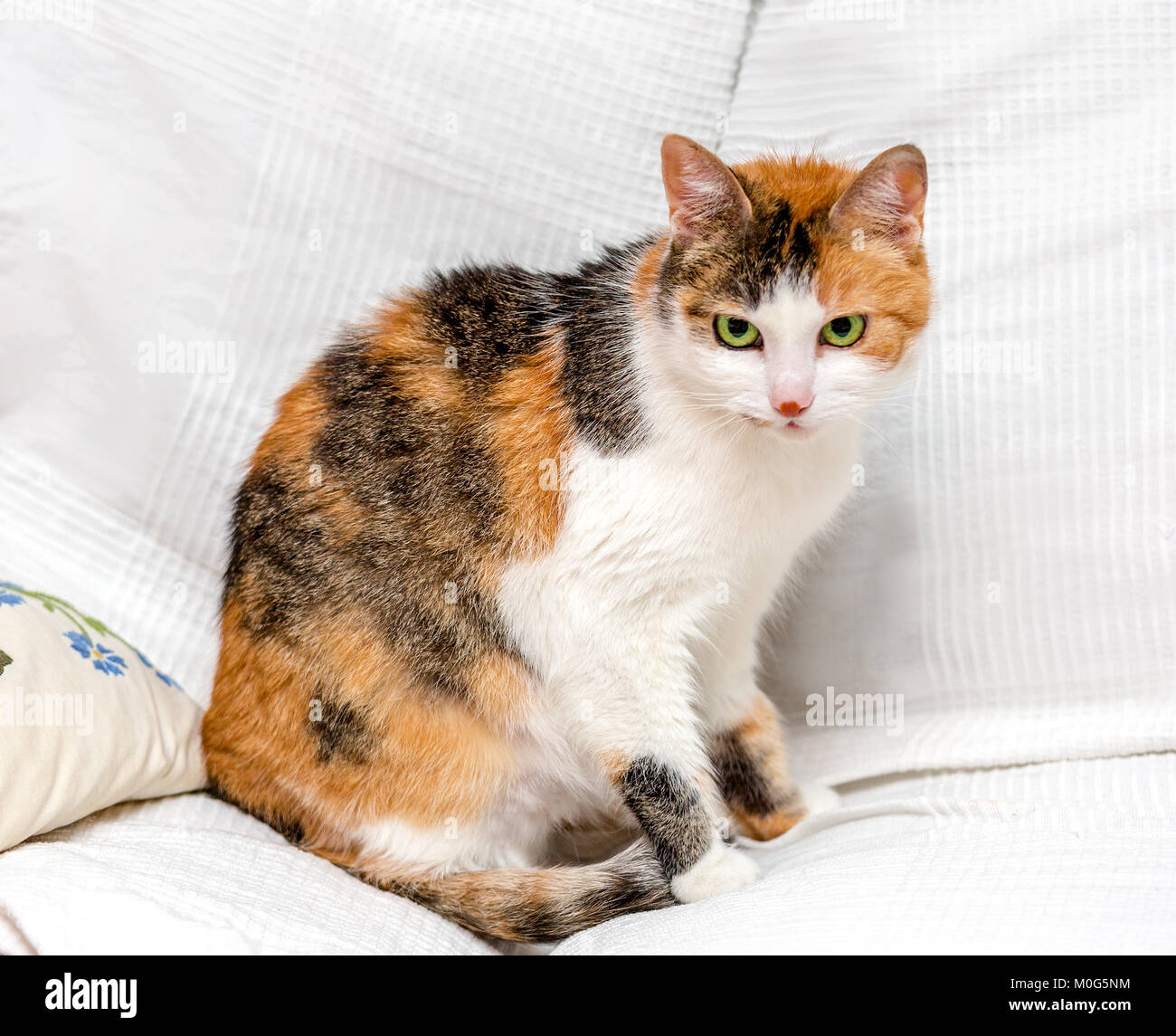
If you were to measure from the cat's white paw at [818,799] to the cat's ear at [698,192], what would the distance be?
949mm

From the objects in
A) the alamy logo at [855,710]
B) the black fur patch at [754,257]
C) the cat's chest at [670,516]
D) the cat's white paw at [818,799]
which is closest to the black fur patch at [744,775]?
the cat's white paw at [818,799]

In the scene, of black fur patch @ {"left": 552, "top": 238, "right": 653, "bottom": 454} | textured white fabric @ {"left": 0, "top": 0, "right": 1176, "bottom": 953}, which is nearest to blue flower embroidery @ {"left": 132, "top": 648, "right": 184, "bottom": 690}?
textured white fabric @ {"left": 0, "top": 0, "right": 1176, "bottom": 953}

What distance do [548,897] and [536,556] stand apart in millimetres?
462

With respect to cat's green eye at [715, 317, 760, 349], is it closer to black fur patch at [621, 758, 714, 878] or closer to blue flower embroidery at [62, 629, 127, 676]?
black fur patch at [621, 758, 714, 878]

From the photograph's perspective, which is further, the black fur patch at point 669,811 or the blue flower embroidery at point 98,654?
the blue flower embroidery at point 98,654

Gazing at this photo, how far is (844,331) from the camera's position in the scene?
1.40 meters

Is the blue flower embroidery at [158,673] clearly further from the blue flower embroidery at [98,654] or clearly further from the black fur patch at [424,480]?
the black fur patch at [424,480]

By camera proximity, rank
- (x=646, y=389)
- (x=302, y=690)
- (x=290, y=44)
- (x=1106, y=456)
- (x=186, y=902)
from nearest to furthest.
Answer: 1. (x=186, y=902)
2. (x=646, y=389)
3. (x=302, y=690)
4. (x=1106, y=456)
5. (x=290, y=44)

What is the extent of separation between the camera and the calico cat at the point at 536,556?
1.47 m

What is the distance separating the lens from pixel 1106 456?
6.15 ft

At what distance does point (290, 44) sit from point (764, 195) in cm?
102

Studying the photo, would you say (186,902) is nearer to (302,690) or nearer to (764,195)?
(302,690)

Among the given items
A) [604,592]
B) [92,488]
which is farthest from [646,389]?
[92,488]

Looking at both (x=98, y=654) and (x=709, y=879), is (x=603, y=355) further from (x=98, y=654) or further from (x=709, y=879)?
(x=98, y=654)
